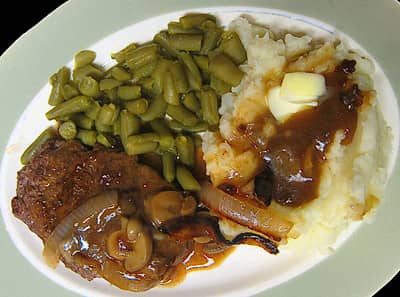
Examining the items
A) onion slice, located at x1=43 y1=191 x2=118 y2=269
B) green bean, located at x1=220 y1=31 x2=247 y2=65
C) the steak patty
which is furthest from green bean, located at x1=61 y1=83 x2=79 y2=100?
green bean, located at x1=220 y1=31 x2=247 y2=65

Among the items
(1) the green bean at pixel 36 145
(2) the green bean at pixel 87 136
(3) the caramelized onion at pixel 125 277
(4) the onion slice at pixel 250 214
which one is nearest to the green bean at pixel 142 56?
(2) the green bean at pixel 87 136

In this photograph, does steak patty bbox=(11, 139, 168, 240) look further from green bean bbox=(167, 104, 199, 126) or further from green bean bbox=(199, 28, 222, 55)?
green bean bbox=(199, 28, 222, 55)

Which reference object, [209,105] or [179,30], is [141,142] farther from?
[179,30]

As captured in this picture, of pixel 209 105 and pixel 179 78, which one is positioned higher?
pixel 179 78

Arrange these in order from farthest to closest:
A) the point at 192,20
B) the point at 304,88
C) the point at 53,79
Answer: the point at 53,79, the point at 192,20, the point at 304,88

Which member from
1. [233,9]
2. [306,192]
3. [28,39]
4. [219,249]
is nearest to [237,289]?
[219,249]

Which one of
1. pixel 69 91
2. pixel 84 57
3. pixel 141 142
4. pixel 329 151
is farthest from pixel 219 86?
pixel 69 91

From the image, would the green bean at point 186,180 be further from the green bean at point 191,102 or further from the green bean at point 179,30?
the green bean at point 179,30
